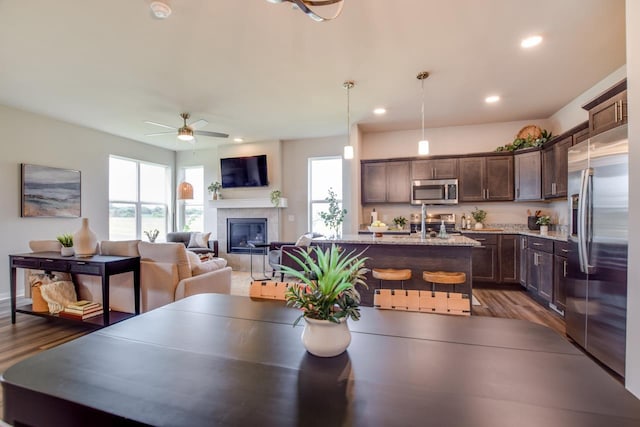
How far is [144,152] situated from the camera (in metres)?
6.83

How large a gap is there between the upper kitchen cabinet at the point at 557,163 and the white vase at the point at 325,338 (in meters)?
4.22

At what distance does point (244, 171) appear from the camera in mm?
6832

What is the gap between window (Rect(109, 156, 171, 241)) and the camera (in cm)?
623

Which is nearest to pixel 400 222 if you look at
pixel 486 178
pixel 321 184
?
pixel 486 178

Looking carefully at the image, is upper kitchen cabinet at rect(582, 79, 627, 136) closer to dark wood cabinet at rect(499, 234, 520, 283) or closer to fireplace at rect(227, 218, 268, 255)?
dark wood cabinet at rect(499, 234, 520, 283)

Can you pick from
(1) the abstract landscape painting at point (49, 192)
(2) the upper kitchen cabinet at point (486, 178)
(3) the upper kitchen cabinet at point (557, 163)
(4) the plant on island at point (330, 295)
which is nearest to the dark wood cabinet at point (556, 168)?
(3) the upper kitchen cabinet at point (557, 163)

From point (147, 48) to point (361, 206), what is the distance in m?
4.26

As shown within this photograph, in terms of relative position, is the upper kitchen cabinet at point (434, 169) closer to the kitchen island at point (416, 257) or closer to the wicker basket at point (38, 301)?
the kitchen island at point (416, 257)

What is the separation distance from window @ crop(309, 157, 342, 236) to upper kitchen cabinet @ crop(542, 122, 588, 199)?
364 centimetres

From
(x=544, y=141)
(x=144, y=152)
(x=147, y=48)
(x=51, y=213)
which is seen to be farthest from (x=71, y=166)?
(x=544, y=141)

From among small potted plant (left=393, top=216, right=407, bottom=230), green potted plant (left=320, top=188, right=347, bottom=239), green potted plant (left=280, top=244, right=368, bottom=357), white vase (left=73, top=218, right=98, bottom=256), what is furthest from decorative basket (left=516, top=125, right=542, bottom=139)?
white vase (left=73, top=218, right=98, bottom=256)

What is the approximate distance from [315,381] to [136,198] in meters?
7.23

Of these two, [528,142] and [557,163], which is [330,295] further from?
[528,142]

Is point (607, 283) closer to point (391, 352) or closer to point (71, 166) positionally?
point (391, 352)
